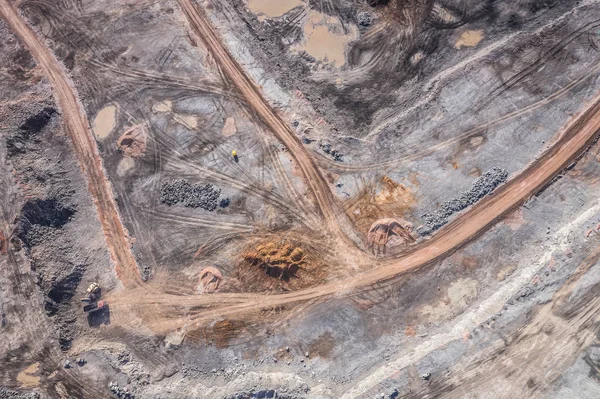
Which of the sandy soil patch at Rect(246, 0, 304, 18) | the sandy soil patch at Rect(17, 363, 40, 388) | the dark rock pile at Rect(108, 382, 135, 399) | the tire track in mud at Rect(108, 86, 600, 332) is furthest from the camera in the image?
the sandy soil patch at Rect(246, 0, 304, 18)

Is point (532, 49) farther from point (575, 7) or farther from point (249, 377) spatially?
point (249, 377)

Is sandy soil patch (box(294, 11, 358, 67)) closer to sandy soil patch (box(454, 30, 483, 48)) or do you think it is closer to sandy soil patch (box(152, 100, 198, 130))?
sandy soil patch (box(454, 30, 483, 48))

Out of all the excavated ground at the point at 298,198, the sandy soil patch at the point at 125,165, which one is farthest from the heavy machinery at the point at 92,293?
the sandy soil patch at the point at 125,165

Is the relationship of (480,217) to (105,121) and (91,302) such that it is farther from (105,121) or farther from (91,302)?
(105,121)

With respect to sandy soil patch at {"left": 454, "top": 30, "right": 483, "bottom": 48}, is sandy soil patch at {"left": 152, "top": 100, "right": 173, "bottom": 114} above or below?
above

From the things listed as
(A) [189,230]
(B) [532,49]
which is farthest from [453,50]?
(A) [189,230]

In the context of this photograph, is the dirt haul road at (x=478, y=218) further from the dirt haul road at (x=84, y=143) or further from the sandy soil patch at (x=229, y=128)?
the sandy soil patch at (x=229, y=128)

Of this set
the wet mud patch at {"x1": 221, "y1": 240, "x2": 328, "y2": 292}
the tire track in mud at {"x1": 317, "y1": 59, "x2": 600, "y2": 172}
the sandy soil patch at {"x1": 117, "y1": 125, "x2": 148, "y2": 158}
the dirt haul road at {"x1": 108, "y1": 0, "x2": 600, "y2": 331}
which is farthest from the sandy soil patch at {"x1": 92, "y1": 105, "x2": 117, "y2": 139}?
the tire track in mud at {"x1": 317, "y1": 59, "x2": 600, "y2": 172}
